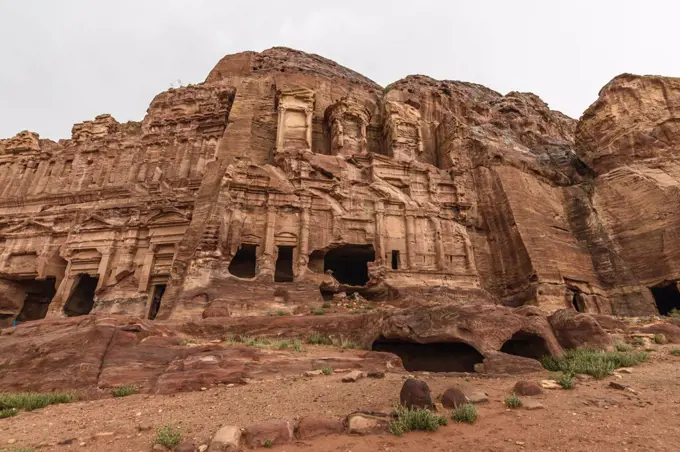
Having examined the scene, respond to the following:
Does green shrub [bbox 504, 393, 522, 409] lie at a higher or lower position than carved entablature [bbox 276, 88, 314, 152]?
lower

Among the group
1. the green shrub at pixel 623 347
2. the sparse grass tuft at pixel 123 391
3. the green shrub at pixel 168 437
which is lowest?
the green shrub at pixel 168 437

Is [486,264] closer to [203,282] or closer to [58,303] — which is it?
[203,282]

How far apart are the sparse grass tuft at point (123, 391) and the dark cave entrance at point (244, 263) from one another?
1325cm

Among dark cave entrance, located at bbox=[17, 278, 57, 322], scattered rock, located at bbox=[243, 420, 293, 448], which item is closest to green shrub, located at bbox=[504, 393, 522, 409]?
scattered rock, located at bbox=[243, 420, 293, 448]

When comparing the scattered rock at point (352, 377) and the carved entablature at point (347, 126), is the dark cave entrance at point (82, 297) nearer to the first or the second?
the carved entablature at point (347, 126)

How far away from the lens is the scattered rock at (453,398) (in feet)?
21.5

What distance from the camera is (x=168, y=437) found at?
5.56 m

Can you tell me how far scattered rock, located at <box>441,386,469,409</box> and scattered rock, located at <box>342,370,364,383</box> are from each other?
81.3 inches

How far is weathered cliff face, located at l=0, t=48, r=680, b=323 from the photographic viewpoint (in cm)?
2078

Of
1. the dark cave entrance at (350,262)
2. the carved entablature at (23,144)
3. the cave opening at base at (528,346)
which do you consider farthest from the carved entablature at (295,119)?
the carved entablature at (23,144)

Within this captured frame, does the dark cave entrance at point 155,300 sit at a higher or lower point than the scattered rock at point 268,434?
higher

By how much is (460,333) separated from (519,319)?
1600 millimetres

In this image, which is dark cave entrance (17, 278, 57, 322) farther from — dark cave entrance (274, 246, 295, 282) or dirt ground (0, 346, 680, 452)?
dirt ground (0, 346, 680, 452)

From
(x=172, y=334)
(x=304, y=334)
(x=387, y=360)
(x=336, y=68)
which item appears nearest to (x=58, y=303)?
(x=172, y=334)
